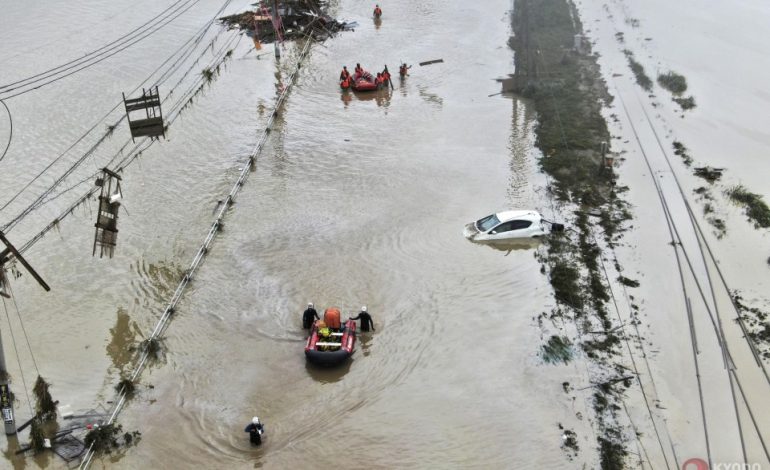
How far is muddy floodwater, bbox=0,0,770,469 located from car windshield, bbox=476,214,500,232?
0.87 m

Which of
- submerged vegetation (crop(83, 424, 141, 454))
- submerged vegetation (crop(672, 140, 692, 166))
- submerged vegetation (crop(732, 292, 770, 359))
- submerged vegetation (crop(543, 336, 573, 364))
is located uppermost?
submerged vegetation (crop(672, 140, 692, 166))

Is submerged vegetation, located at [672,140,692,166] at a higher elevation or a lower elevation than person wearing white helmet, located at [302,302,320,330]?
higher

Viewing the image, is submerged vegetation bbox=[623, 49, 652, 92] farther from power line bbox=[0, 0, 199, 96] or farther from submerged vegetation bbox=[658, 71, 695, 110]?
power line bbox=[0, 0, 199, 96]

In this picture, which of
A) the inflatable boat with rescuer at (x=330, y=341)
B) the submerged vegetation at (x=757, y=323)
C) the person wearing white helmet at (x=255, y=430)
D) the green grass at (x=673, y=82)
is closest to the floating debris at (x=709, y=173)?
the submerged vegetation at (x=757, y=323)

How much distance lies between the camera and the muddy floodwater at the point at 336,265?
58.6 feet

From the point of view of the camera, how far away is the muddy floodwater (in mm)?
17875

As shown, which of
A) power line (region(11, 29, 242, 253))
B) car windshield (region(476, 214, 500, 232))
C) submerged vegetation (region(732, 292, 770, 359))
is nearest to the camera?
submerged vegetation (region(732, 292, 770, 359))

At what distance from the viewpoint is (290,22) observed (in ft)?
175

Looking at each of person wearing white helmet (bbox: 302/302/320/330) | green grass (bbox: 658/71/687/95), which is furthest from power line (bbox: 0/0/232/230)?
green grass (bbox: 658/71/687/95)

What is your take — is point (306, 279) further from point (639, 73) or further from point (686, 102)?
point (639, 73)

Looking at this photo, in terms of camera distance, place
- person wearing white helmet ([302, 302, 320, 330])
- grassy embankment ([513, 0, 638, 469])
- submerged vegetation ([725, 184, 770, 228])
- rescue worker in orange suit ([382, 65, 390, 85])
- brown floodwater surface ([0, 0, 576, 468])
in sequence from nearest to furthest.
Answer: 1. brown floodwater surface ([0, 0, 576, 468])
2. grassy embankment ([513, 0, 638, 469])
3. person wearing white helmet ([302, 302, 320, 330])
4. submerged vegetation ([725, 184, 770, 228])
5. rescue worker in orange suit ([382, 65, 390, 85])

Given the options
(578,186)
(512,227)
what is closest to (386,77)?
(578,186)

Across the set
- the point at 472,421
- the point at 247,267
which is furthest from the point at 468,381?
A: the point at 247,267

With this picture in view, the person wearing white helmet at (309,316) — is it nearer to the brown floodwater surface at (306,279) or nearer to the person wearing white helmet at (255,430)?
the brown floodwater surface at (306,279)
